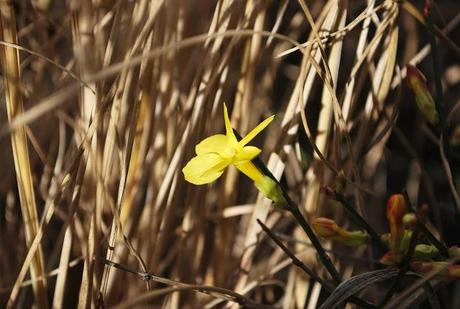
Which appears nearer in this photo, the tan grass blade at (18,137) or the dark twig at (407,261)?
the dark twig at (407,261)

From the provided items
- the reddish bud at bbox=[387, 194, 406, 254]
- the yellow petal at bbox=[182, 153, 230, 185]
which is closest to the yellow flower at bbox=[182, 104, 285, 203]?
the yellow petal at bbox=[182, 153, 230, 185]

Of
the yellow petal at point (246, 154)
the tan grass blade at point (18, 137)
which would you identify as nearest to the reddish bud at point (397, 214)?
the yellow petal at point (246, 154)

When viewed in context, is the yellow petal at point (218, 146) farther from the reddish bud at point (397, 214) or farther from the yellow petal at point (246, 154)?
the reddish bud at point (397, 214)

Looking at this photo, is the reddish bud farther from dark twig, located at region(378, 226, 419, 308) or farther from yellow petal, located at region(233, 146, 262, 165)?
yellow petal, located at region(233, 146, 262, 165)

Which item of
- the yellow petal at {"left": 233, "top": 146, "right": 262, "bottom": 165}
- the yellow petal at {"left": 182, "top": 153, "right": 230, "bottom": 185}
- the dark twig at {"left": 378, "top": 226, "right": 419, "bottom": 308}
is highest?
the yellow petal at {"left": 233, "top": 146, "right": 262, "bottom": 165}

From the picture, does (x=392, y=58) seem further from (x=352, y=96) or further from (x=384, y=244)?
(x=384, y=244)

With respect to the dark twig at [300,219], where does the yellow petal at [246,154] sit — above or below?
above
